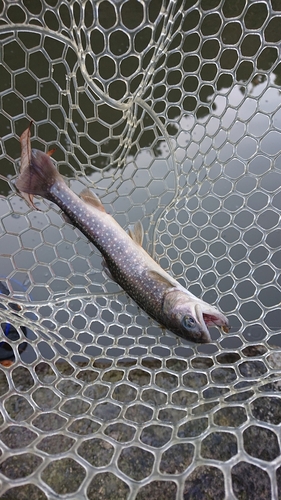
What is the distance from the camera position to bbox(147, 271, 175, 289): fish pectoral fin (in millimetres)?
2050

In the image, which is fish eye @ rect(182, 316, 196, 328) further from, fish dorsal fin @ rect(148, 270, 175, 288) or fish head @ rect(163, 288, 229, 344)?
fish dorsal fin @ rect(148, 270, 175, 288)

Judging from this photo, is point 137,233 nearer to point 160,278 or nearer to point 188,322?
point 160,278

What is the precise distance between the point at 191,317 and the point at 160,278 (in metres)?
0.35

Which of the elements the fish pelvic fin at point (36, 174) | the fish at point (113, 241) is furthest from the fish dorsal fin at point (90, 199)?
the fish pelvic fin at point (36, 174)

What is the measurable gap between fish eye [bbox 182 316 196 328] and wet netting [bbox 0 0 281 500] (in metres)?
0.25

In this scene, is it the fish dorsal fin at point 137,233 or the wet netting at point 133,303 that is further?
the fish dorsal fin at point 137,233

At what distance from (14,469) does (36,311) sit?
0.84m

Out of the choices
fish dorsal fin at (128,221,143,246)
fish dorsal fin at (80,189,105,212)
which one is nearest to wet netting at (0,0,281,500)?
fish dorsal fin at (128,221,143,246)

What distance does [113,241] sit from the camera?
218 centimetres

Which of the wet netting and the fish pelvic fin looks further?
the fish pelvic fin

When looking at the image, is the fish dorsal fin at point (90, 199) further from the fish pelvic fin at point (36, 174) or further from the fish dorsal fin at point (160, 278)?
the fish dorsal fin at point (160, 278)

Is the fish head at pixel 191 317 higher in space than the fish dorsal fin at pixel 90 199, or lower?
lower

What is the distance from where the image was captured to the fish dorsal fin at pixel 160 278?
80.7 inches

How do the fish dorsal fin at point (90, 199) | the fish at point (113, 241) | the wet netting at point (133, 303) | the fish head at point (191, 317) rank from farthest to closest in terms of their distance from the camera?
the fish dorsal fin at point (90, 199)
the fish at point (113, 241)
the fish head at point (191, 317)
the wet netting at point (133, 303)
